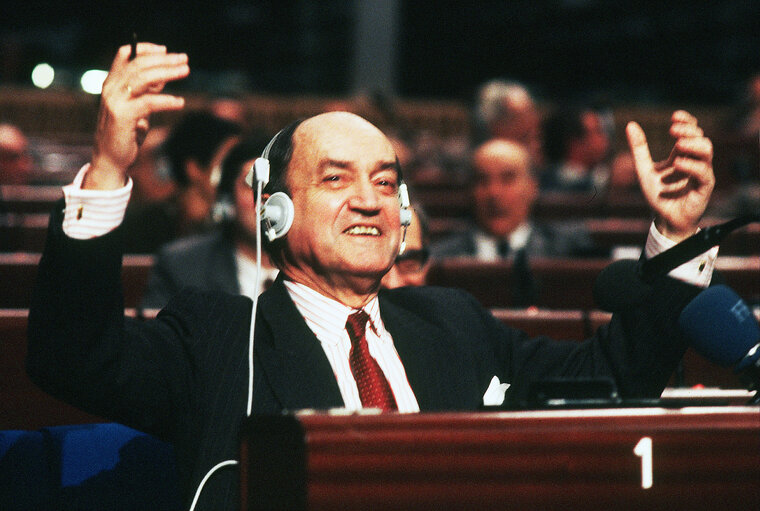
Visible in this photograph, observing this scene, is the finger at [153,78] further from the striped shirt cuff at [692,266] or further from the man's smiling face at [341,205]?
the striped shirt cuff at [692,266]

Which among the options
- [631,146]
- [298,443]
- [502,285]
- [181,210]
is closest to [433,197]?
[181,210]

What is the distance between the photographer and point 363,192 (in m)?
1.39

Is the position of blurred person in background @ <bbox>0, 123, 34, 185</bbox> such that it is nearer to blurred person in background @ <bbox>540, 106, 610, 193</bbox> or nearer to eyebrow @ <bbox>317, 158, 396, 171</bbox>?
blurred person in background @ <bbox>540, 106, 610, 193</bbox>

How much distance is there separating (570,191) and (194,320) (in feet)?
12.0

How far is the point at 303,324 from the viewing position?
1.34 m

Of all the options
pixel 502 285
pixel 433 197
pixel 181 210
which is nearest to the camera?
pixel 502 285

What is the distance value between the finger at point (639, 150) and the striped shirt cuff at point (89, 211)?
71 cm

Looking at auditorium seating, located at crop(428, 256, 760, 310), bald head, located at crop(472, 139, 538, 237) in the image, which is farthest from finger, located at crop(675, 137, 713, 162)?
bald head, located at crop(472, 139, 538, 237)

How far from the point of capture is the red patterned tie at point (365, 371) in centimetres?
128

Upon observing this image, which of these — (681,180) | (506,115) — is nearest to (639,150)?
(681,180)

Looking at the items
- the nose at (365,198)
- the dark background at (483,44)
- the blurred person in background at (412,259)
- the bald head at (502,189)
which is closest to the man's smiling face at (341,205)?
the nose at (365,198)

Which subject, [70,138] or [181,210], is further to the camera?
[70,138]

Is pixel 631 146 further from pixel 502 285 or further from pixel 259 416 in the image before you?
pixel 502 285

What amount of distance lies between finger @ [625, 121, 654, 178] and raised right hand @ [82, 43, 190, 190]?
644 millimetres
